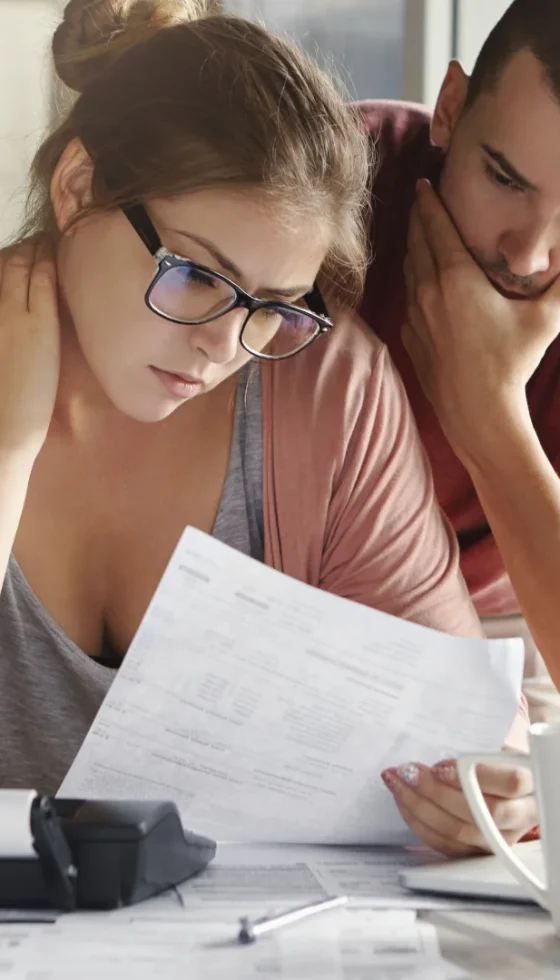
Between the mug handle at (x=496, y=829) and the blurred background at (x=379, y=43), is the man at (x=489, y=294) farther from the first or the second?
the blurred background at (x=379, y=43)

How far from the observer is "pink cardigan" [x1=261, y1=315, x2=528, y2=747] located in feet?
2.88

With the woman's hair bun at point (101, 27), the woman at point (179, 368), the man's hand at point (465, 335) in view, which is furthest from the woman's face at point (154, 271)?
the man's hand at point (465, 335)

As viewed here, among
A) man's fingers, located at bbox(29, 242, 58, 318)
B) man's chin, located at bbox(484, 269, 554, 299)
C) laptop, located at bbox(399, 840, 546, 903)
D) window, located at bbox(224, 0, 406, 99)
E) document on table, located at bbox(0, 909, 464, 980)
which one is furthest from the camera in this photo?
window, located at bbox(224, 0, 406, 99)

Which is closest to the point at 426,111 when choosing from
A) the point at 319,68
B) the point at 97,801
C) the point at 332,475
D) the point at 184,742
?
the point at 319,68

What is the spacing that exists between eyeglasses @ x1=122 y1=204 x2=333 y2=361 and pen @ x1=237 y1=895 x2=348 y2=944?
0.38 metres

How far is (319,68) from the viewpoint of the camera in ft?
2.74

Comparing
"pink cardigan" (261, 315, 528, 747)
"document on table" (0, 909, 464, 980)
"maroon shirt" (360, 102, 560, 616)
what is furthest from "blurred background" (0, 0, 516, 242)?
"document on table" (0, 909, 464, 980)

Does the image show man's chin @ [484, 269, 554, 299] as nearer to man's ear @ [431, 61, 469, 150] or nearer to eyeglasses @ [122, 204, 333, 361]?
man's ear @ [431, 61, 469, 150]

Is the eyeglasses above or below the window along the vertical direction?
above

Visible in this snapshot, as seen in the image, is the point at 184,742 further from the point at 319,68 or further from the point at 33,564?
the point at 319,68

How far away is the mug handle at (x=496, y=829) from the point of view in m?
0.58

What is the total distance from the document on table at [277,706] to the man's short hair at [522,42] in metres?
0.51

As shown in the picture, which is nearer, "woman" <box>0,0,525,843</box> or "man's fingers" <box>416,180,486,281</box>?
"woman" <box>0,0,525,843</box>

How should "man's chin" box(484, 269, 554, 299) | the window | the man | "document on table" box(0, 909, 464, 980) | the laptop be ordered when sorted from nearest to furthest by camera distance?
1. "document on table" box(0, 909, 464, 980)
2. the laptop
3. the man
4. "man's chin" box(484, 269, 554, 299)
5. the window
